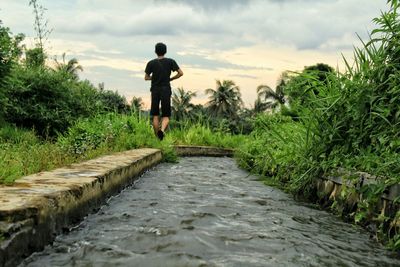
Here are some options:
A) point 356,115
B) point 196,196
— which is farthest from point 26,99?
point 356,115

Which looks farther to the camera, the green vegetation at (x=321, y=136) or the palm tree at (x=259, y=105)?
the palm tree at (x=259, y=105)

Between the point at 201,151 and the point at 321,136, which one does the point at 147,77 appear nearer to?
the point at 321,136

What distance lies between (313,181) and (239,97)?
52.3 metres

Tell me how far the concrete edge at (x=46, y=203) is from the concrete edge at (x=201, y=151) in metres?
8.91

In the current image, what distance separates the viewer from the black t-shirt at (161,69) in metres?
9.57

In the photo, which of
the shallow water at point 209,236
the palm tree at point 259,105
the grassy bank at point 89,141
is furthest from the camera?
the palm tree at point 259,105

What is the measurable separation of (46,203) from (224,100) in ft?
179

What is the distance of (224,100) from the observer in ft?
188

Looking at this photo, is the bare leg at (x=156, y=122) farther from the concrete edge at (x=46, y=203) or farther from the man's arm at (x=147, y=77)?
the concrete edge at (x=46, y=203)

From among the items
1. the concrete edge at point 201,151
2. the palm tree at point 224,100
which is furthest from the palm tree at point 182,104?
the concrete edge at point 201,151

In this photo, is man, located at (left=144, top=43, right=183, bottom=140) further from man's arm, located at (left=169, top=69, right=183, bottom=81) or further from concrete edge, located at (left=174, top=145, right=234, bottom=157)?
concrete edge, located at (left=174, top=145, right=234, bottom=157)

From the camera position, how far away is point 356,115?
14.9 ft

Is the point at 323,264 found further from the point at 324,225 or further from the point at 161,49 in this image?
the point at 161,49

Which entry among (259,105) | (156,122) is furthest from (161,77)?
(259,105)
